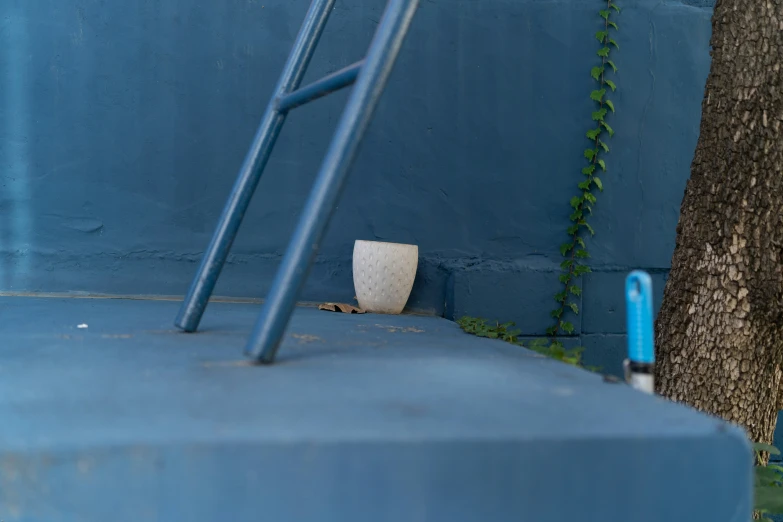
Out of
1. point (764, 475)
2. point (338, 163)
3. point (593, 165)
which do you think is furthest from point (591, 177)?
point (338, 163)

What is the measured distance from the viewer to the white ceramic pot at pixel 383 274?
2.27 metres

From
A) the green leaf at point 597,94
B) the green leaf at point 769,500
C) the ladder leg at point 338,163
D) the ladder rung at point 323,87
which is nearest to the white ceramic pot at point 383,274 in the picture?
the green leaf at point 597,94

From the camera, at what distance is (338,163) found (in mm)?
866

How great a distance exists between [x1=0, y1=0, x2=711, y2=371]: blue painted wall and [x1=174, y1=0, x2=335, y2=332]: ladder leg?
1.23 meters

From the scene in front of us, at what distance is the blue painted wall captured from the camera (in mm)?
2365

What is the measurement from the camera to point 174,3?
2420 mm

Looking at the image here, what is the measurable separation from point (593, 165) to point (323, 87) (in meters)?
1.90

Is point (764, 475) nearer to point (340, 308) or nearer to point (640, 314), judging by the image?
point (640, 314)

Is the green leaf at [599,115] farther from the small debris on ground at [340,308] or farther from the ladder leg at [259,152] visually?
the ladder leg at [259,152]

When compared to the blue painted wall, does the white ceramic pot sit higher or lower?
lower

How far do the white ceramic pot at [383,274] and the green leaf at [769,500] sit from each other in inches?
50.5

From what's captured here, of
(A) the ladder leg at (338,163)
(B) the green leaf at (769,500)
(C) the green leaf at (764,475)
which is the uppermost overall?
(A) the ladder leg at (338,163)

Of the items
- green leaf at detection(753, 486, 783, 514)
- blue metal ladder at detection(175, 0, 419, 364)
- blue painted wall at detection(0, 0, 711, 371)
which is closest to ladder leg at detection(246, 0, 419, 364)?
blue metal ladder at detection(175, 0, 419, 364)

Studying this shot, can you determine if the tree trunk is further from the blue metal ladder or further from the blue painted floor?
the blue metal ladder
